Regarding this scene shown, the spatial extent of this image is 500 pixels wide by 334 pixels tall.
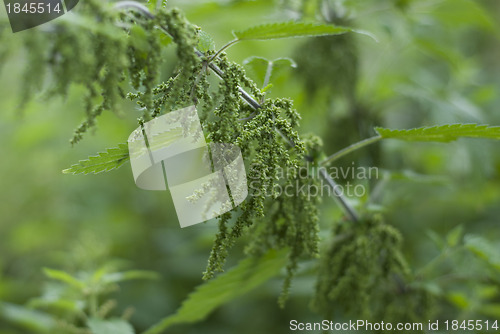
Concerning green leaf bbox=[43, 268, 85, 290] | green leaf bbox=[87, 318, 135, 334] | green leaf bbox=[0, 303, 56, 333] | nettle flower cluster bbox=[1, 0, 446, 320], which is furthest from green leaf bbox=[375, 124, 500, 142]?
green leaf bbox=[0, 303, 56, 333]

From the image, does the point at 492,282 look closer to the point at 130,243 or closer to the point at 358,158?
the point at 358,158

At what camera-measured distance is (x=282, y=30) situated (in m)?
1.49

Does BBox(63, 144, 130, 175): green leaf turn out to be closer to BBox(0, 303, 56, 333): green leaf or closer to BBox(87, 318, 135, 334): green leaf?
BBox(87, 318, 135, 334): green leaf

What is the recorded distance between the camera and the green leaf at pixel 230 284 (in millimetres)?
1967

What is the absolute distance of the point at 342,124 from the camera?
3.12 m

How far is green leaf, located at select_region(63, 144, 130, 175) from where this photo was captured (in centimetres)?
145

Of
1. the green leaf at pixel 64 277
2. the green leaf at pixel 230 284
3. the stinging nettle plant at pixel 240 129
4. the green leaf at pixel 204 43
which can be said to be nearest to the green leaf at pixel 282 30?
the stinging nettle plant at pixel 240 129

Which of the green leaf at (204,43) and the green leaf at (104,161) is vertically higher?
the green leaf at (204,43)

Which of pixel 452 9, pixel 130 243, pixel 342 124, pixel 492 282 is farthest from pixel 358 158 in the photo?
pixel 130 243

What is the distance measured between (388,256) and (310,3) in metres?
1.75

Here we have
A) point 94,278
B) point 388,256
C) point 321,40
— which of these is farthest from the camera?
point 321,40

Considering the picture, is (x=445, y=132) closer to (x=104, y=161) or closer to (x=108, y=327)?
(x=104, y=161)

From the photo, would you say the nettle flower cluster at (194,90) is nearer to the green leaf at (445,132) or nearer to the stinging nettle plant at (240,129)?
the stinging nettle plant at (240,129)

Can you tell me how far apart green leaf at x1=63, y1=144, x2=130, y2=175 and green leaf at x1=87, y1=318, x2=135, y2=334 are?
37.4 inches
